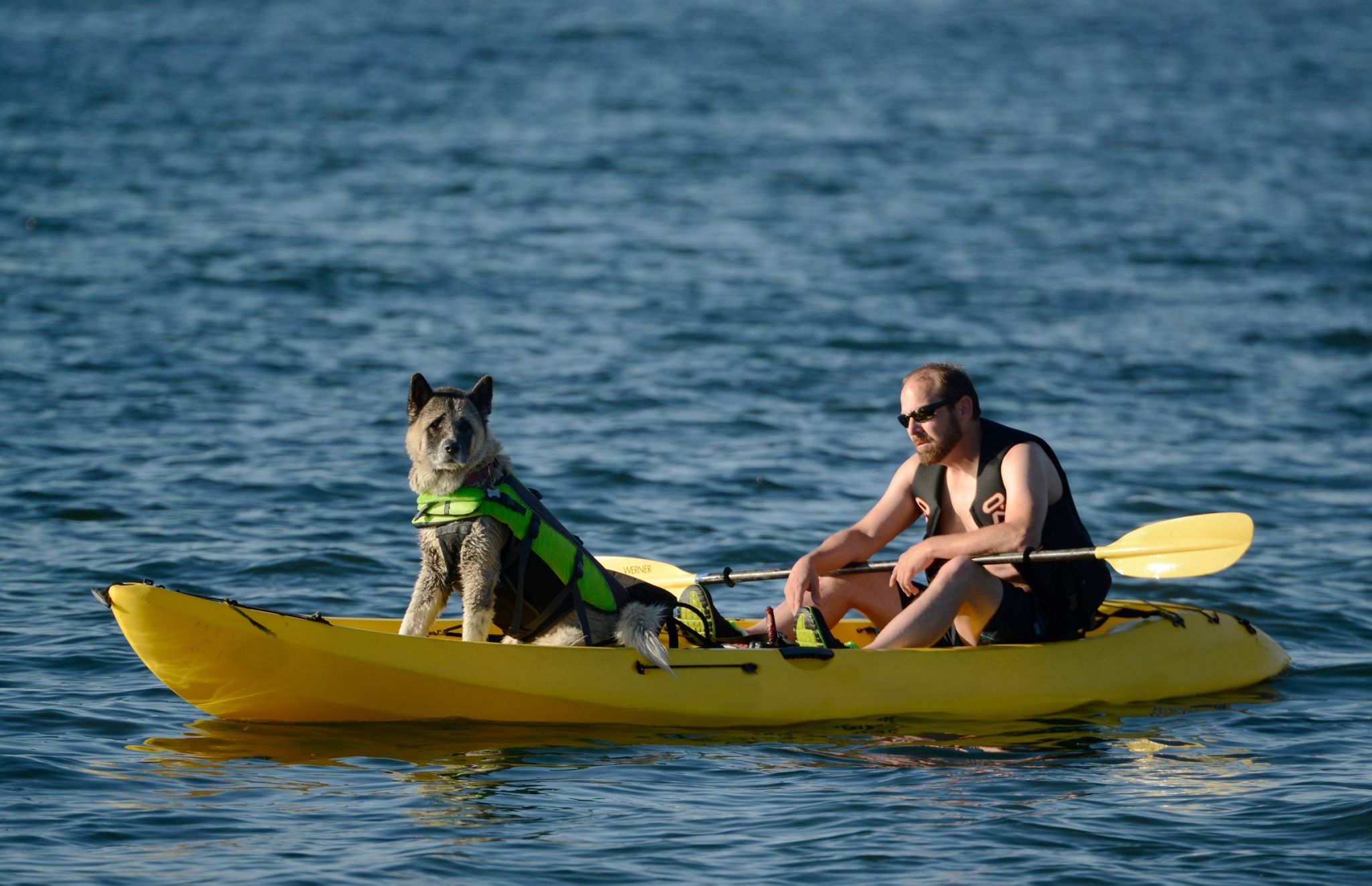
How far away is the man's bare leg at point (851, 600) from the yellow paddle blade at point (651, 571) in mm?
637

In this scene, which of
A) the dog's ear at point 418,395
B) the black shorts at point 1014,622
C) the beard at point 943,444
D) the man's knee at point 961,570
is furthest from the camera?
the black shorts at point 1014,622

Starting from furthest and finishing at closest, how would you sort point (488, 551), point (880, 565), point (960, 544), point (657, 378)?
1. point (657, 378)
2. point (880, 565)
3. point (960, 544)
4. point (488, 551)

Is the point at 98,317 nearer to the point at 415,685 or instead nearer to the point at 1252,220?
the point at 415,685

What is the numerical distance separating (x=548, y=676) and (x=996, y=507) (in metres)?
2.09

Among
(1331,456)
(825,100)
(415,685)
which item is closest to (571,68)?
(825,100)

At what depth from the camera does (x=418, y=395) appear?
5.95 m

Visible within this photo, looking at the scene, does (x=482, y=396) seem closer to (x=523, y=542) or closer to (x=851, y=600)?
(x=523, y=542)

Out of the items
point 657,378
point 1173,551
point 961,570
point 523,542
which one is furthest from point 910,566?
point 657,378

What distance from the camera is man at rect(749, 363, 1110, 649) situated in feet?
21.9

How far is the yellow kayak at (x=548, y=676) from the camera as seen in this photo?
6125mm

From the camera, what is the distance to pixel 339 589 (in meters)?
8.80

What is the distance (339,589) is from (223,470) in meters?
2.83

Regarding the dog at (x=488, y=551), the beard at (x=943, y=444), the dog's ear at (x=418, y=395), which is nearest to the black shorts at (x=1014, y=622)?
the beard at (x=943, y=444)

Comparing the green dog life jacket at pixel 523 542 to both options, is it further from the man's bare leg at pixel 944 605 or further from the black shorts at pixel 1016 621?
the black shorts at pixel 1016 621
